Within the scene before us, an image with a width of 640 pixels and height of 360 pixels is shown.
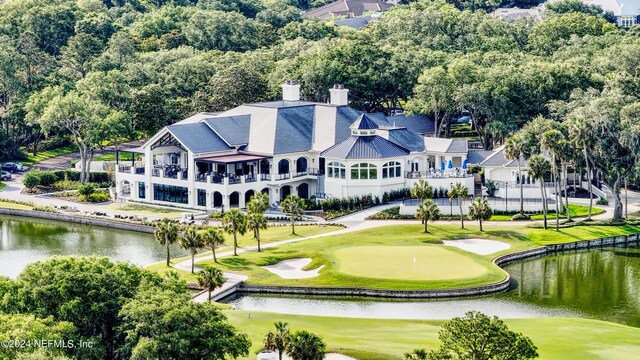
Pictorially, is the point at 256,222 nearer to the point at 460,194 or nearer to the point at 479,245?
the point at 479,245

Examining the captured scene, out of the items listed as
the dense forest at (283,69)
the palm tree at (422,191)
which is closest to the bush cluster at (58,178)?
the dense forest at (283,69)

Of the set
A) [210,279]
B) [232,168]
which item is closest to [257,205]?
[232,168]

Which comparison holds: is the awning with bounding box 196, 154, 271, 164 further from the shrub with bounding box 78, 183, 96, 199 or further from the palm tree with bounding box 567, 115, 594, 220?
the palm tree with bounding box 567, 115, 594, 220

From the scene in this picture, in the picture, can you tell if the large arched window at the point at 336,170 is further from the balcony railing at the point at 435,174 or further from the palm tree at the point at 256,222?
the palm tree at the point at 256,222

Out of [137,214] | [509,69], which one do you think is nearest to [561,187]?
[509,69]

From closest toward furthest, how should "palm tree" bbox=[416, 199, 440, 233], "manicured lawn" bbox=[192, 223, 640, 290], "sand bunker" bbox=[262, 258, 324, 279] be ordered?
"manicured lawn" bbox=[192, 223, 640, 290]
"sand bunker" bbox=[262, 258, 324, 279]
"palm tree" bbox=[416, 199, 440, 233]

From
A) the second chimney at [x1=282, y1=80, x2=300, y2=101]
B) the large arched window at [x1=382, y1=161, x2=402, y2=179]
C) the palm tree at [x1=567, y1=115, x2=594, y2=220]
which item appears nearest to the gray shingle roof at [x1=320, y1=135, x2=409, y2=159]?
the large arched window at [x1=382, y1=161, x2=402, y2=179]
